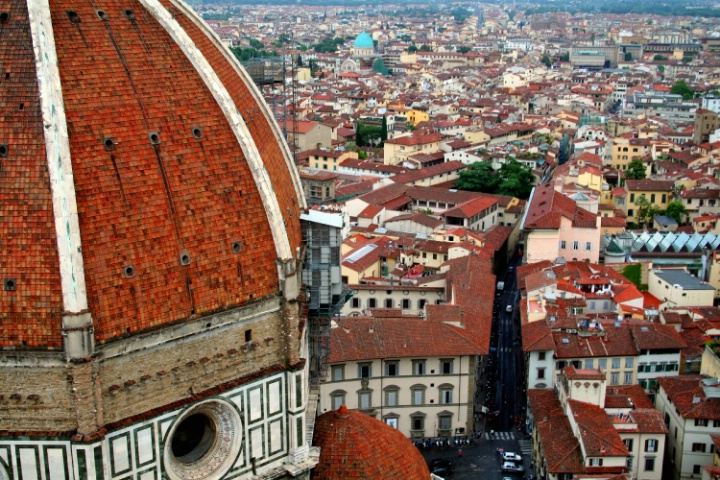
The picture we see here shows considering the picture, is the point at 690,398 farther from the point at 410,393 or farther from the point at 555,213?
the point at 555,213

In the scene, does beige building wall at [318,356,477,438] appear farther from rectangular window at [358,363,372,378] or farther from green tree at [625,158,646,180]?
green tree at [625,158,646,180]

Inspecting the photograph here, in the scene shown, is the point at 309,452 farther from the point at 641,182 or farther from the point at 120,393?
the point at 641,182

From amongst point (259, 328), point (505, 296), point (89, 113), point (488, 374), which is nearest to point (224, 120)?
point (89, 113)

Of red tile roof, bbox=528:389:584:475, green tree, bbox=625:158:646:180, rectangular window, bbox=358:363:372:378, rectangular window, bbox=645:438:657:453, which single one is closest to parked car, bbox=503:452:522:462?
red tile roof, bbox=528:389:584:475

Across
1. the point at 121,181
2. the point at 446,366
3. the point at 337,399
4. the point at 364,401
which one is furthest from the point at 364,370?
the point at 121,181

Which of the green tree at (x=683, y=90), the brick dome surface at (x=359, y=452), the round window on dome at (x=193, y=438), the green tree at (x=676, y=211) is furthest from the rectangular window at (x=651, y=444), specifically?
the green tree at (x=683, y=90)

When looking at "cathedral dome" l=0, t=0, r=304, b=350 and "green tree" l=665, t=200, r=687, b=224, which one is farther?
"green tree" l=665, t=200, r=687, b=224

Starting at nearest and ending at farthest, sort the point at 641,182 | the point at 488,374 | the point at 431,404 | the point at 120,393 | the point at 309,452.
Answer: the point at 120,393 → the point at 309,452 → the point at 431,404 → the point at 488,374 → the point at 641,182
